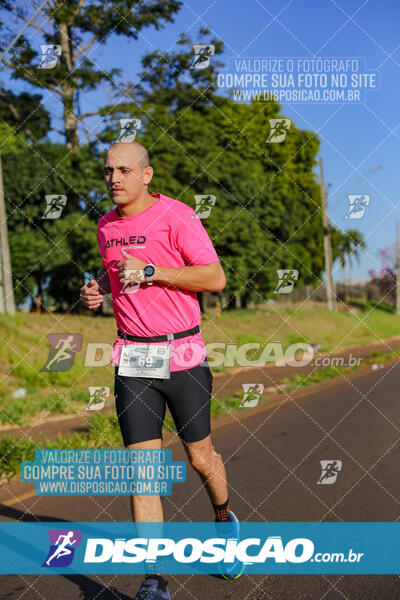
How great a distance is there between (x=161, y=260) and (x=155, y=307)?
0.82 ft

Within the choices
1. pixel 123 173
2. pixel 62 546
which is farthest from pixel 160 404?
pixel 62 546

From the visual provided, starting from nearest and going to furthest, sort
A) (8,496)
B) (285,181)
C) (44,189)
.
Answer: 1. (8,496)
2. (44,189)
3. (285,181)

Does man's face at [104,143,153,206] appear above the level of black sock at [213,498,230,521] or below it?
above

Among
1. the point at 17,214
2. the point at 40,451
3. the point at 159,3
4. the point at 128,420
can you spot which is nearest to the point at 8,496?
the point at 40,451

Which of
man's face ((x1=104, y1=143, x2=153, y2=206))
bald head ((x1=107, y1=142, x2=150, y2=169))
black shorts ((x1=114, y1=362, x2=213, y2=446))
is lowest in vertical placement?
black shorts ((x1=114, y1=362, x2=213, y2=446))

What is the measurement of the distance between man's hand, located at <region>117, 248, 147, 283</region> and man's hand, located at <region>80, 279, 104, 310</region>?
0.42m

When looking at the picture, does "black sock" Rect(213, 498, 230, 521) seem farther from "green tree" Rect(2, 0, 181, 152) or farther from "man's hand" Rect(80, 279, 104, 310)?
"green tree" Rect(2, 0, 181, 152)

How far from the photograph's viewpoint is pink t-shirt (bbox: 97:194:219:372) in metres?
3.43

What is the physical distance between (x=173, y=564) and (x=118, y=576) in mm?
343

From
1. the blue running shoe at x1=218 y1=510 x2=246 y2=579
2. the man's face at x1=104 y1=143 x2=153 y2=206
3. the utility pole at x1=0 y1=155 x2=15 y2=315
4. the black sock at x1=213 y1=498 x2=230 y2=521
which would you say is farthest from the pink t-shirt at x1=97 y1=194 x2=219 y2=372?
the utility pole at x1=0 y1=155 x2=15 y2=315

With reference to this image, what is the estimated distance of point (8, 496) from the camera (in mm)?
5594

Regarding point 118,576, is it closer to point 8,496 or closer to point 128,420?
point 128,420

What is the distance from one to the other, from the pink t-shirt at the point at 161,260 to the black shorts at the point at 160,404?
0.10 metres

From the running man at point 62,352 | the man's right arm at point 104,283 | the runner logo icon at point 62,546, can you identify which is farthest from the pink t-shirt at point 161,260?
the running man at point 62,352
